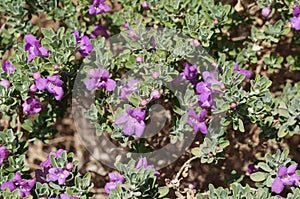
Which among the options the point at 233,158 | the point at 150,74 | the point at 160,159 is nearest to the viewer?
the point at 150,74

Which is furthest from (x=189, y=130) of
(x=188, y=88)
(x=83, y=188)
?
(x=83, y=188)

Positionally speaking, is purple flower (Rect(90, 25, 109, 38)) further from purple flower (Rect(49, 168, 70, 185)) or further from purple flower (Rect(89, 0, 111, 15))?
purple flower (Rect(49, 168, 70, 185))

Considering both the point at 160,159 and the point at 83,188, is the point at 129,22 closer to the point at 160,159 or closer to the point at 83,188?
the point at 160,159

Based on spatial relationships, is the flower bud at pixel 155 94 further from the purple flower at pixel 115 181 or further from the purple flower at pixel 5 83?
the purple flower at pixel 5 83

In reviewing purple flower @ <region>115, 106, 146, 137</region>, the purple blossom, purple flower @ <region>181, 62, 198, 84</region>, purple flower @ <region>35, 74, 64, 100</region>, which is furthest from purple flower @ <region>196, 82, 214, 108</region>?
the purple blossom

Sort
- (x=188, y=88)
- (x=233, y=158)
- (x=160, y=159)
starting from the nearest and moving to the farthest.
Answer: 1. (x=188, y=88)
2. (x=160, y=159)
3. (x=233, y=158)

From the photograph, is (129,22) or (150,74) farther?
(129,22)
